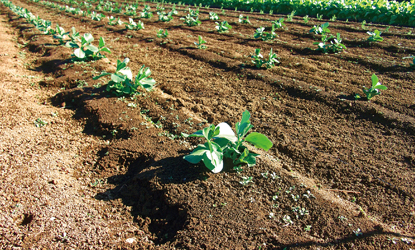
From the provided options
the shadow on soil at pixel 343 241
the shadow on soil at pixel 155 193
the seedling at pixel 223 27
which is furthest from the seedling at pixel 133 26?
the shadow on soil at pixel 343 241

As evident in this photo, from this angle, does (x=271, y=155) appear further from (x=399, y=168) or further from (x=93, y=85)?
(x=93, y=85)

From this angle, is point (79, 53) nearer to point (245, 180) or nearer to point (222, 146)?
point (222, 146)

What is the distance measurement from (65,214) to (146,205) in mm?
658

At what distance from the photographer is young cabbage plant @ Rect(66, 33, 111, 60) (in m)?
4.62

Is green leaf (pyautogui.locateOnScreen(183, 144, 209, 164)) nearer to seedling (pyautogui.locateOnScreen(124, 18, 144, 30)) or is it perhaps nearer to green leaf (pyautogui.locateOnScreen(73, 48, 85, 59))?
green leaf (pyautogui.locateOnScreen(73, 48, 85, 59))

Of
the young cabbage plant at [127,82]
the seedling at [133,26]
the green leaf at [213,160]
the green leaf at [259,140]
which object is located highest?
the seedling at [133,26]

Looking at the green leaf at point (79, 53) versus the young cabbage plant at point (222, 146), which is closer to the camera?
the young cabbage plant at point (222, 146)

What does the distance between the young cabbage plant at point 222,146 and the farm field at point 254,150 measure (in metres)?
0.16

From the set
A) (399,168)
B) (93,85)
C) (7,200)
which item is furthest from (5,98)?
(399,168)

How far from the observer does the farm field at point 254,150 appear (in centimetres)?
187

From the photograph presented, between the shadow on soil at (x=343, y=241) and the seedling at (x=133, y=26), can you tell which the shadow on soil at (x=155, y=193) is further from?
the seedling at (x=133, y=26)

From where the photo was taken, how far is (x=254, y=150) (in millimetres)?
2686

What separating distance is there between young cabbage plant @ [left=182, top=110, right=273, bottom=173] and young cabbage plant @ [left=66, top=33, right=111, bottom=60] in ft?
10.9

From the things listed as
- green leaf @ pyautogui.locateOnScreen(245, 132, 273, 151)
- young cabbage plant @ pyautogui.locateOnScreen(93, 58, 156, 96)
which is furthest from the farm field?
green leaf @ pyautogui.locateOnScreen(245, 132, 273, 151)
